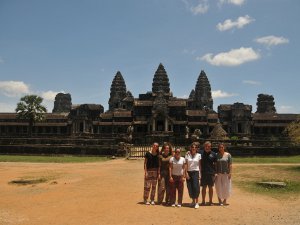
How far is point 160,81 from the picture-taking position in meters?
79.0

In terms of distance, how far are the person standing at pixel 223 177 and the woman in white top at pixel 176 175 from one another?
4.33 ft

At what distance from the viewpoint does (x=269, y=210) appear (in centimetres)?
1136

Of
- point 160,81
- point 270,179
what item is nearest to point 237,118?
point 160,81

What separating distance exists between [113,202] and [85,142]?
33.9 meters

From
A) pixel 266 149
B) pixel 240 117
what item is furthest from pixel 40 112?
pixel 266 149

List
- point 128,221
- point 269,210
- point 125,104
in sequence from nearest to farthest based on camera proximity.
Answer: point 128,221
point 269,210
point 125,104

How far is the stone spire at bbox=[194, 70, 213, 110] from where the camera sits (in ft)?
298

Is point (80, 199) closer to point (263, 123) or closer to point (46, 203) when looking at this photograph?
point (46, 203)

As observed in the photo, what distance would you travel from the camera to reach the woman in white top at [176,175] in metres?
11.6

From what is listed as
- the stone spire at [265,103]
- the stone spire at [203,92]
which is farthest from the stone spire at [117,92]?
the stone spire at [265,103]

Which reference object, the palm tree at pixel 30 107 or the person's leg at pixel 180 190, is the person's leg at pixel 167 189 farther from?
the palm tree at pixel 30 107

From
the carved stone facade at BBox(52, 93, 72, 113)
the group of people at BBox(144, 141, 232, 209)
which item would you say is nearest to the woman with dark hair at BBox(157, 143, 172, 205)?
the group of people at BBox(144, 141, 232, 209)

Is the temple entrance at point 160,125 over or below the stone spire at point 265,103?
below

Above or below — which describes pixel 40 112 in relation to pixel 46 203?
above
